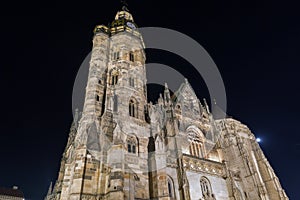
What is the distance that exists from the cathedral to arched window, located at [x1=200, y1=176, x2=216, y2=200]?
95 mm

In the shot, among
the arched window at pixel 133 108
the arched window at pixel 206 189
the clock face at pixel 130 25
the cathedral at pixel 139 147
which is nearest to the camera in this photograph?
the cathedral at pixel 139 147

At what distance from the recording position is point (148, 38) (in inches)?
1431

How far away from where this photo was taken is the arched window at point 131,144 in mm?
19828

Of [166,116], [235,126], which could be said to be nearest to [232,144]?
[235,126]

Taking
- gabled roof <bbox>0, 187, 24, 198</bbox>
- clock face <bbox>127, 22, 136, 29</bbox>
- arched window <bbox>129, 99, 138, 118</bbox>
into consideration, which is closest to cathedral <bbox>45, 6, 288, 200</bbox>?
arched window <bbox>129, 99, 138, 118</bbox>

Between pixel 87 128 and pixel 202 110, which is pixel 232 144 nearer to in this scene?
pixel 202 110

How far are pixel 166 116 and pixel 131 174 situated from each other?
28.3ft

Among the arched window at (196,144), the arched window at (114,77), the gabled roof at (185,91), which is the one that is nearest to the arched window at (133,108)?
the arched window at (114,77)

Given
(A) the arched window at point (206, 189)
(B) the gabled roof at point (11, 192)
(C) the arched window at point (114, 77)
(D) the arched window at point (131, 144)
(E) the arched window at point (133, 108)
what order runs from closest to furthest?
1. (D) the arched window at point (131, 144)
2. (A) the arched window at point (206, 189)
3. (E) the arched window at point (133, 108)
4. (C) the arched window at point (114, 77)
5. (B) the gabled roof at point (11, 192)

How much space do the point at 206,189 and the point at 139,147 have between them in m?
7.99

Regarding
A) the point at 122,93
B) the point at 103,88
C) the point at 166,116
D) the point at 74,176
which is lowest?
the point at 74,176

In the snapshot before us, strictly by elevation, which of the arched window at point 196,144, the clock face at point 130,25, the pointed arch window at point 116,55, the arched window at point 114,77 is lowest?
the arched window at point 196,144

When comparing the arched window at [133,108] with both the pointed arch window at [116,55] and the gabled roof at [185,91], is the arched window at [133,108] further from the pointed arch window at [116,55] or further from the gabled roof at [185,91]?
the gabled roof at [185,91]

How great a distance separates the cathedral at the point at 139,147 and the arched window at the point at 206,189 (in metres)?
0.10
